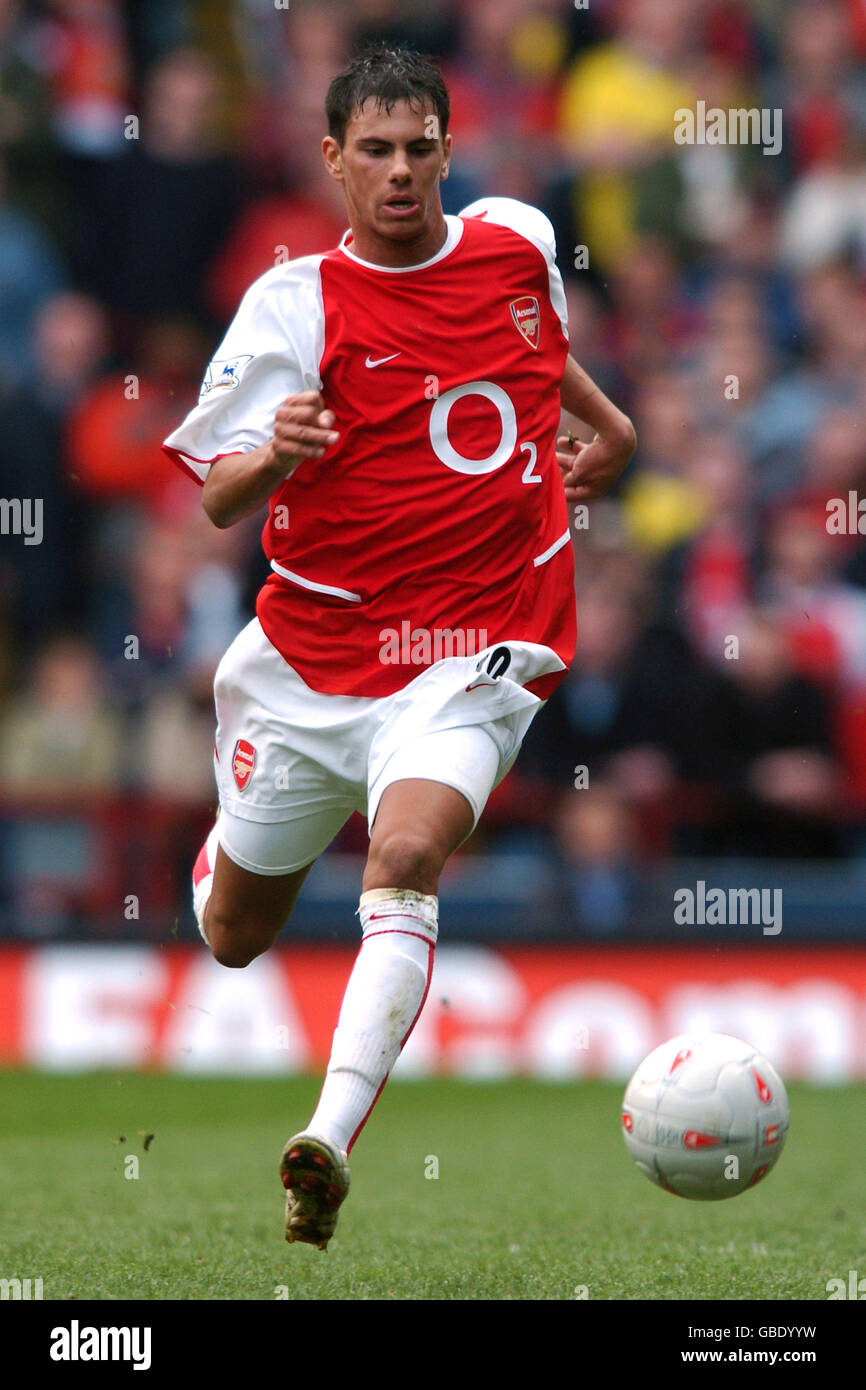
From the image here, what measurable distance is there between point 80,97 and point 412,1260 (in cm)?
942

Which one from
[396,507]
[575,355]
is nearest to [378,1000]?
[396,507]

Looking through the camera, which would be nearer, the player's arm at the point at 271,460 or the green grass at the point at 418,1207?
the player's arm at the point at 271,460

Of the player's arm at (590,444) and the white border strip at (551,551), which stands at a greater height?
the player's arm at (590,444)

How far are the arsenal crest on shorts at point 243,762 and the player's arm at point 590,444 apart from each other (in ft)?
3.86

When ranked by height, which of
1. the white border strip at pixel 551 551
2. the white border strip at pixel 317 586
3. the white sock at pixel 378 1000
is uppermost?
the white border strip at pixel 551 551

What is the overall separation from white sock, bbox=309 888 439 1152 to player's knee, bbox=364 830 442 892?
0.02 meters

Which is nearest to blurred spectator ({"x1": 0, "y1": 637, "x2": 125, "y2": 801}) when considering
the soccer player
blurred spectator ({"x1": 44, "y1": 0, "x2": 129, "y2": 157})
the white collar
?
blurred spectator ({"x1": 44, "y1": 0, "x2": 129, "y2": 157})

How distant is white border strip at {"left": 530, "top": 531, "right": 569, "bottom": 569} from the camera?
549cm

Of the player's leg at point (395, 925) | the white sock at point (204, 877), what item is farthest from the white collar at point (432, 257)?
the white sock at point (204, 877)

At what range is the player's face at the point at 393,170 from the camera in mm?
5152

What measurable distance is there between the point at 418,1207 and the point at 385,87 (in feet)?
10.8

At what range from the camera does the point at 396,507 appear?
17.4 feet

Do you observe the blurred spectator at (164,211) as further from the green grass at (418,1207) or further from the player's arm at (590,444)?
the player's arm at (590,444)

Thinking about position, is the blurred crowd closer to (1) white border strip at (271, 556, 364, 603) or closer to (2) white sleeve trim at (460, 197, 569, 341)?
(2) white sleeve trim at (460, 197, 569, 341)
